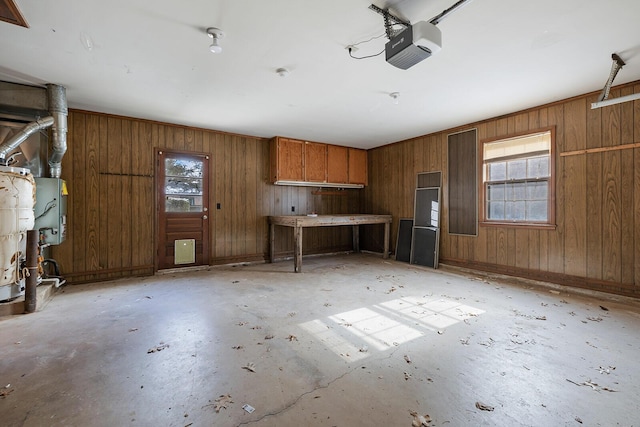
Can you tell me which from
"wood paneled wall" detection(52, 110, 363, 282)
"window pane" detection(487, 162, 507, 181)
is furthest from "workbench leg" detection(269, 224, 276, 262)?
"window pane" detection(487, 162, 507, 181)

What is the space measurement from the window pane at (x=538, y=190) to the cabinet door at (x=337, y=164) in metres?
3.68

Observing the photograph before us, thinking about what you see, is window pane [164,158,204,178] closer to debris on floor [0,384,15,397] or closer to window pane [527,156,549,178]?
debris on floor [0,384,15,397]

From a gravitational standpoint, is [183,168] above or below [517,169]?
above

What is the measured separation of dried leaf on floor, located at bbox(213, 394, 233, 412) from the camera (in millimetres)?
1707

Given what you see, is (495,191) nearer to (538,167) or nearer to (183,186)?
(538,167)

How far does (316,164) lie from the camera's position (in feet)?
21.4

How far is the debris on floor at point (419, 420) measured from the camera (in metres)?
1.56

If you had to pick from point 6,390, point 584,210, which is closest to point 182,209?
point 6,390

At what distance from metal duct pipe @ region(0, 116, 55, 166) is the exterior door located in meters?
1.58

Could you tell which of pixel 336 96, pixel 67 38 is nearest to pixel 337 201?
pixel 336 96

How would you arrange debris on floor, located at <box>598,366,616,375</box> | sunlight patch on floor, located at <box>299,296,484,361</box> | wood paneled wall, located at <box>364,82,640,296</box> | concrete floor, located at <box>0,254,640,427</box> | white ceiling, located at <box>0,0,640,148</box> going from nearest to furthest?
concrete floor, located at <box>0,254,640,427</box>, debris on floor, located at <box>598,366,616,375</box>, white ceiling, located at <box>0,0,640,148</box>, sunlight patch on floor, located at <box>299,296,484,361</box>, wood paneled wall, located at <box>364,82,640,296</box>

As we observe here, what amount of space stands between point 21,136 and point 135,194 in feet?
5.37

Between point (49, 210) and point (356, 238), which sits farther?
point (356, 238)

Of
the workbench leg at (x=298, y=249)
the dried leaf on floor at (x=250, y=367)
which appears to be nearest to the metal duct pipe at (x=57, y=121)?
the workbench leg at (x=298, y=249)
